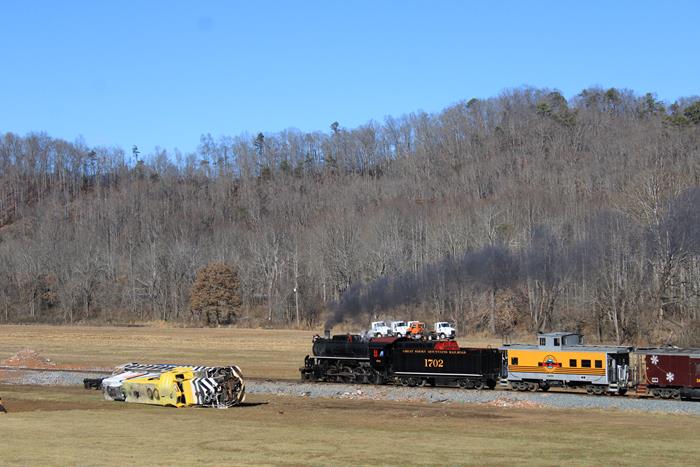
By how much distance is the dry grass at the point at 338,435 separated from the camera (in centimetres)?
2403

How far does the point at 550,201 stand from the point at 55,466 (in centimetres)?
11489

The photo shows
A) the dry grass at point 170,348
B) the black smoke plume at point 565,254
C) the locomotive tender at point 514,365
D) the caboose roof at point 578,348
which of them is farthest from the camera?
the black smoke plume at point 565,254

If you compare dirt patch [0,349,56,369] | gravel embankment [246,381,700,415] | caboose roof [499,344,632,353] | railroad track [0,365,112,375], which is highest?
caboose roof [499,344,632,353]

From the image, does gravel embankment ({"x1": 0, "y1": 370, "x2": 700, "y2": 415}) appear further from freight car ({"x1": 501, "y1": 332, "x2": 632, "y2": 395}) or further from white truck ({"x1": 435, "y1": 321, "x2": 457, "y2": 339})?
white truck ({"x1": 435, "y1": 321, "x2": 457, "y2": 339})

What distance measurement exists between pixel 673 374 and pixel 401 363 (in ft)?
45.4

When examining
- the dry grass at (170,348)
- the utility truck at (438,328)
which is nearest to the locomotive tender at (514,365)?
the dry grass at (170,348)

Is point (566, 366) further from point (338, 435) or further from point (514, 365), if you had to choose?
point (338, 435)

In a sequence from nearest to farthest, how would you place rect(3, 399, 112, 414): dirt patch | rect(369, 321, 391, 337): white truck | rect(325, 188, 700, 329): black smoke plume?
1. rect(3, 399, 112, 414): dirt patch
2. rect(369, 321, 391, 337): white truck
3. rect(325, 188, 700, 329): black smoke plume

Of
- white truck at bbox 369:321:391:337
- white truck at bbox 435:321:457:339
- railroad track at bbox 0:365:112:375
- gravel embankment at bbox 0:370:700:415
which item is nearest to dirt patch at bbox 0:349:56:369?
railroad track at bbox 0:365:112:375

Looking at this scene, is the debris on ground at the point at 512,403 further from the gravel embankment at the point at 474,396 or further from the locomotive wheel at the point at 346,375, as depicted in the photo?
the locomotive wheel at the point at 346,375

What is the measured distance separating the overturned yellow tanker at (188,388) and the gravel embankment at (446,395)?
19.0 ft

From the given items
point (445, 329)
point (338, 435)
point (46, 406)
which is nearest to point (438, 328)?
point (445, 329)

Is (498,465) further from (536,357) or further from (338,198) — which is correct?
(338,198)

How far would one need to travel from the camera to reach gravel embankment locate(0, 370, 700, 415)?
3744 centimetres
